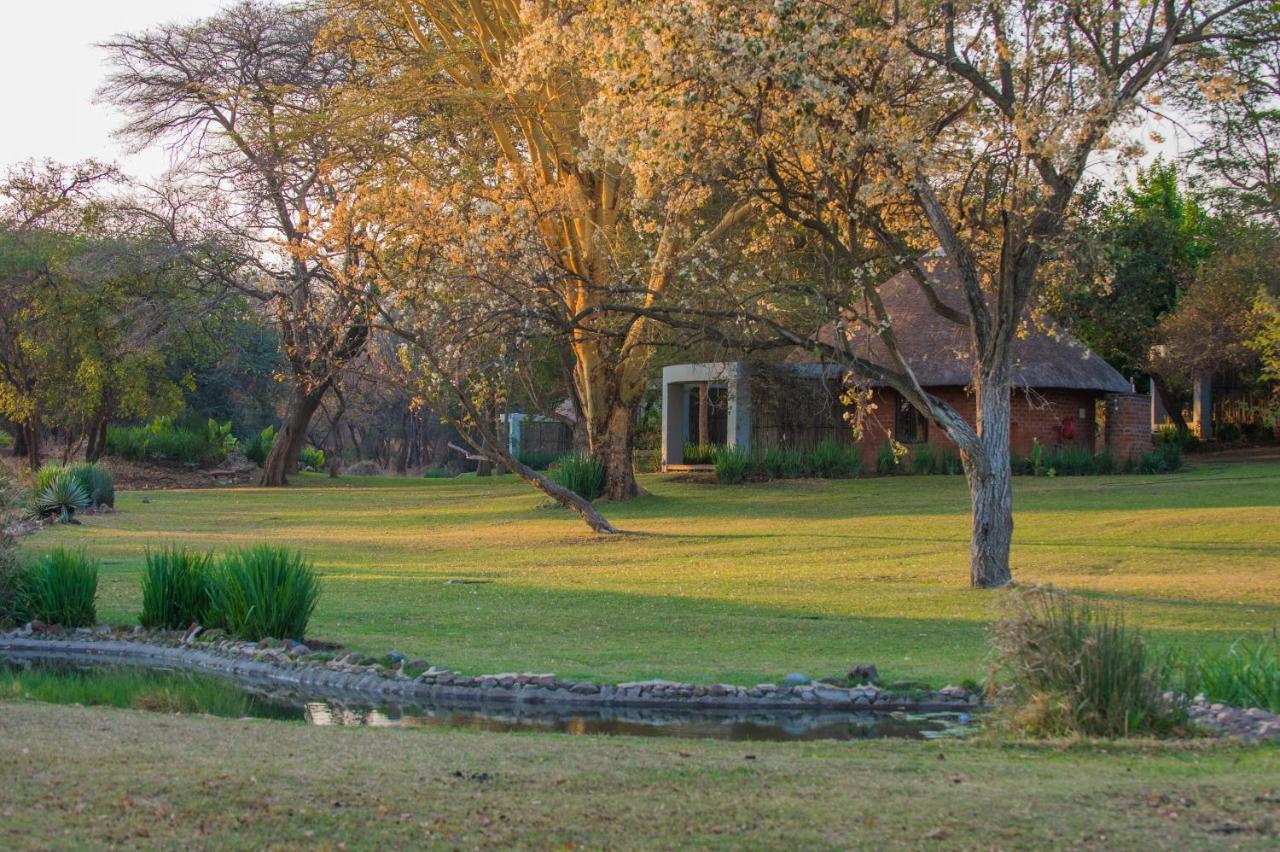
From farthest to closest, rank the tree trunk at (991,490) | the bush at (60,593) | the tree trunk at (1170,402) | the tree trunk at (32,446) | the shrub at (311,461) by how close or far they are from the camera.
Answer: the shrub at (311,461), the tree trunk at (1170,402), the tree trunk at (32,446), the tree trunk at (991,490), the bush at (60,593)

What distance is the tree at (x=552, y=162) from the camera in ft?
87.4

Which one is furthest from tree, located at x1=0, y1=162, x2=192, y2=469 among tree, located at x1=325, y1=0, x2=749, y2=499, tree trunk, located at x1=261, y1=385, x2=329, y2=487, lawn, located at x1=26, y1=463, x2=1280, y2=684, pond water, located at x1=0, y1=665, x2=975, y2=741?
pond water, located at x1=0, y1=665, x2=975, y2=741

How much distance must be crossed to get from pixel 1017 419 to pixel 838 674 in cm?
2718

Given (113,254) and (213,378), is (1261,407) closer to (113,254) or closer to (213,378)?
(113,254)

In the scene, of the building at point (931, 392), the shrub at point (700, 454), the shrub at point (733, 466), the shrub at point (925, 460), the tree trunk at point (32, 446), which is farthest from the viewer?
the tree trunk at point (32, 446)

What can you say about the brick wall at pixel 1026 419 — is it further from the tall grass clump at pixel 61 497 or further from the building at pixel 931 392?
the tall grass clump at pixel 61 497

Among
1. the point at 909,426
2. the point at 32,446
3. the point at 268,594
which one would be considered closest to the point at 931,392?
the point at 909,426

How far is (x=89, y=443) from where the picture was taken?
154 ft

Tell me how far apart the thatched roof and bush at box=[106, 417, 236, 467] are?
88.2 ft

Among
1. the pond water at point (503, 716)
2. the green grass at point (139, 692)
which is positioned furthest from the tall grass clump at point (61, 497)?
the pond water at point (503, 716)

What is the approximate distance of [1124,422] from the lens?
127 ft

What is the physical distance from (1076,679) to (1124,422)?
32253mm

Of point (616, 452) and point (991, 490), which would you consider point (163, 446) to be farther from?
point (991, 490)

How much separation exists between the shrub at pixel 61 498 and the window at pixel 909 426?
851 inches
